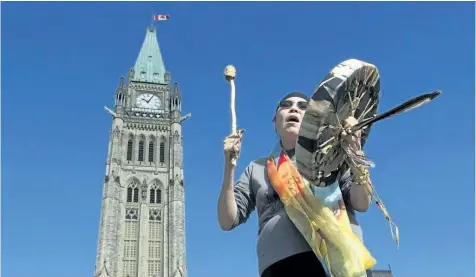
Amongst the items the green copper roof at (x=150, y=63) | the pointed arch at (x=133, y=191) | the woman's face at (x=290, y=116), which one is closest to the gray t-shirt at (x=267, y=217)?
the woman's face at (x=290, y=116)

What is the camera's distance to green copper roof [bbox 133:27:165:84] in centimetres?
5469

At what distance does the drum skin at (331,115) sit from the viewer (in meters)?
2.78

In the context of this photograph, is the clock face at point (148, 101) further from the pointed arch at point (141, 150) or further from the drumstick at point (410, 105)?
the drumstick at point (410, 105)

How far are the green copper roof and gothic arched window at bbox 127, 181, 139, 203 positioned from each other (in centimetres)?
1124

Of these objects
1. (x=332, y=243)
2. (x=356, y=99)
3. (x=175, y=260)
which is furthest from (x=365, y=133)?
(x=175, y=260)

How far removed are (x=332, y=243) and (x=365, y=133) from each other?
0.65 m

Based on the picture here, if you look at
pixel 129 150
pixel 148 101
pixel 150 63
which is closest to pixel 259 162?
pixel 129 150

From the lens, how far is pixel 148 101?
53.2 m

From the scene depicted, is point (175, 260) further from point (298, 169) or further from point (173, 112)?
point (298, 169)

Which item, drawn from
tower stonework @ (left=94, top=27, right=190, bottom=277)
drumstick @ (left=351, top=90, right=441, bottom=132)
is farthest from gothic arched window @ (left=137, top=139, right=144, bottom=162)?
drumstick @ (left=351, top=90, right=441, bottom=132)

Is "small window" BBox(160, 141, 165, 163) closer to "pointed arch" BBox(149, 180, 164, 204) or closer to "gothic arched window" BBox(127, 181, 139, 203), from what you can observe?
"pointed arch" BBox(149, 180, 164, 204)

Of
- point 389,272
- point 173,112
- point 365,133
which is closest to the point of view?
point 365,133

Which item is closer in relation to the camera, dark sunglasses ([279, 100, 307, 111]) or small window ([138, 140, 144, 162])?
dark sunglasses ([279, 100, 307, 111])

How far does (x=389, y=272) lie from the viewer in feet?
115
